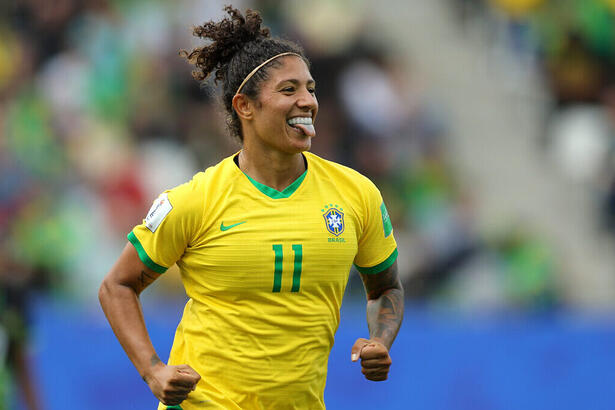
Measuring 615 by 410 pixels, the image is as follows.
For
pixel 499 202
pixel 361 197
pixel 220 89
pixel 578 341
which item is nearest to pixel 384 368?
pixel 361 197

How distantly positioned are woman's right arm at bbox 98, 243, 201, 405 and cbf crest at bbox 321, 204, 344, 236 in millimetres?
674

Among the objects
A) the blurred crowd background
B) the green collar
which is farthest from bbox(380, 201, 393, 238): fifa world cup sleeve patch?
the blurred crowd background

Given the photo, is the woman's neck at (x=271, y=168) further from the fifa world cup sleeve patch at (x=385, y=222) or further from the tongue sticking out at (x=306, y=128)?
the fifa world cup sleeve patch at (x=385, y=222)

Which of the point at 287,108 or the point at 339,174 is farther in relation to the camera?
the point at 339,174

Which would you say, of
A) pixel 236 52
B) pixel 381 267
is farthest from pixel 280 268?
pixel 236 52

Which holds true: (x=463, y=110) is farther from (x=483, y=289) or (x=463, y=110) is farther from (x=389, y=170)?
(x=483, y=289)

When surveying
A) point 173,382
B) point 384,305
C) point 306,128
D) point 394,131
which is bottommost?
point 173,382

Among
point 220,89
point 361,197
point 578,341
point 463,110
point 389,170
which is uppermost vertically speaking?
point 463,110

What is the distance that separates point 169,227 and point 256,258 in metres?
0.33

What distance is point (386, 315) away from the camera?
370 centimetres

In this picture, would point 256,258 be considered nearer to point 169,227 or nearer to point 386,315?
point 169,227

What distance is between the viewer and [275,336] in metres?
3.40

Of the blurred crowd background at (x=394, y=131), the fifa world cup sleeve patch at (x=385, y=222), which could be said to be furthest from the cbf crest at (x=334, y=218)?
the blurred crowd background at (x=394, y=131)

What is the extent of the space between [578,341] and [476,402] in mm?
897
